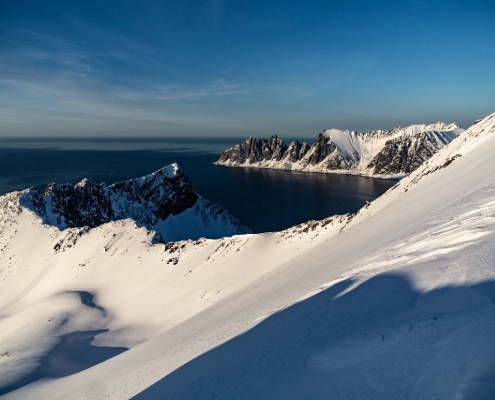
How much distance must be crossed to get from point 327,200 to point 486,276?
457 ft

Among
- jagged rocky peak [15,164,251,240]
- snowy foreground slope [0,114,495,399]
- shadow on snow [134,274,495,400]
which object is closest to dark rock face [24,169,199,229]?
jagged rocky peak [15,164,251,240]

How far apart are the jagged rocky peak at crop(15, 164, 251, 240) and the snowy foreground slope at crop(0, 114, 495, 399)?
44.2 meters

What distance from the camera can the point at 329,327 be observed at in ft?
35.6

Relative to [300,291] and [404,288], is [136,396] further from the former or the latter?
[404,288]

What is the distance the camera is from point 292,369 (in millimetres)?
9469

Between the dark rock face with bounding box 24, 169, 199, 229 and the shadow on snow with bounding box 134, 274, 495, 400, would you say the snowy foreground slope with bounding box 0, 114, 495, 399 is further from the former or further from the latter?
the dark rock face with bounding box 24, 169, 199, 229

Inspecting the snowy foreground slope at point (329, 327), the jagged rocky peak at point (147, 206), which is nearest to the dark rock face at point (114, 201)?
the jagged rocky peak at point (147, 206)

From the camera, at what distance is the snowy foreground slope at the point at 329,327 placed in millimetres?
7078

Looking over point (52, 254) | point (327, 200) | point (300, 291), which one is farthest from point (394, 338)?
point (327, 200)

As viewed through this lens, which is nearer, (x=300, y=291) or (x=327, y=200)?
(x=300, y=291)

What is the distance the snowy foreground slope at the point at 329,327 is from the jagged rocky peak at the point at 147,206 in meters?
44.2

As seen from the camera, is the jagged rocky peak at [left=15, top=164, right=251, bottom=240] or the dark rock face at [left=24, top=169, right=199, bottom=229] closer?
the dark rock face at [left=24, top=169, right=199, bottom=229]

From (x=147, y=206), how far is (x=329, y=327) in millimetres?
98385

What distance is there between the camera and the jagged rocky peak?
83.7 meters
